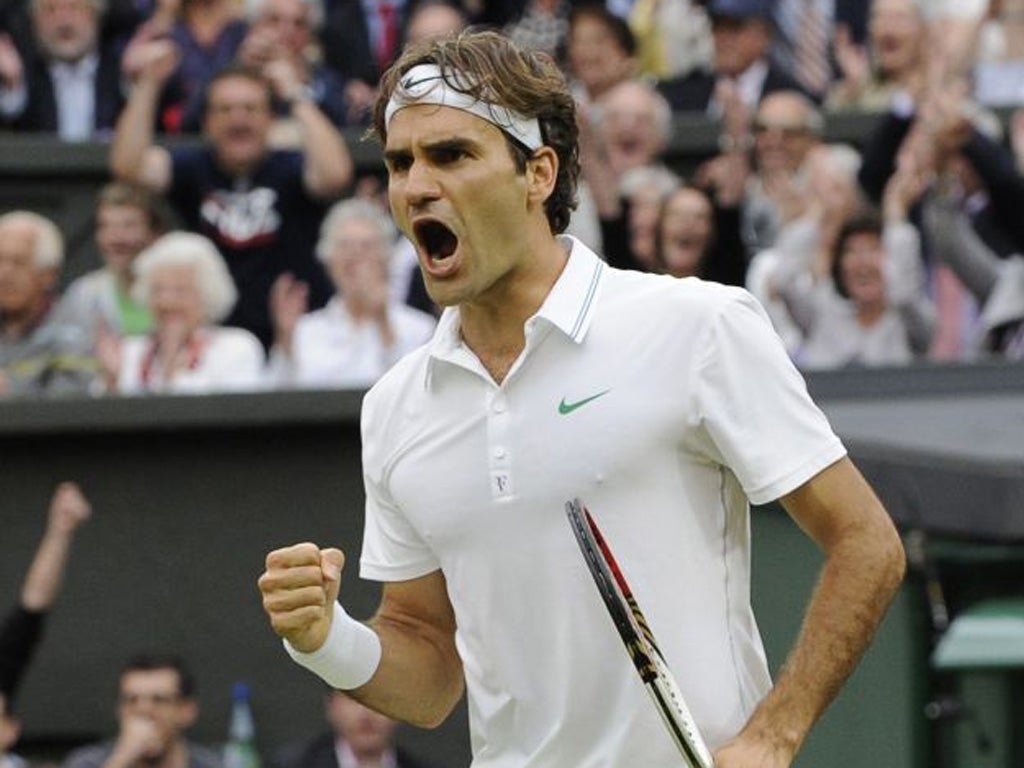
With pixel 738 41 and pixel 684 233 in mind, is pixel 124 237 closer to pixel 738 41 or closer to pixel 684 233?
pixel 684 233

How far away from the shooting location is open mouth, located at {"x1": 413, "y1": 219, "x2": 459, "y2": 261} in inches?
161

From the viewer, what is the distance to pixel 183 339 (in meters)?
9.47

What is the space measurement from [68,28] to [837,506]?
293 inches

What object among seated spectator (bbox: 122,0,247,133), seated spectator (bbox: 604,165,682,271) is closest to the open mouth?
seated spectator (bbox: 604,165,682,271)

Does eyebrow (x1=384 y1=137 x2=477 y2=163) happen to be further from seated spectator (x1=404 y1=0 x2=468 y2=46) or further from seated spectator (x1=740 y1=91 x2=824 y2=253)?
seated spectator (x1=404 y1=0 x2=468 y2=46)

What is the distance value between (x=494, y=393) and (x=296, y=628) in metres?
0.48

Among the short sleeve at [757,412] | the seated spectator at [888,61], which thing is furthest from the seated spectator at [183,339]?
the short sleeve at [757,412]

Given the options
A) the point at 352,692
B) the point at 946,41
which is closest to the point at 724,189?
the point at 946,41

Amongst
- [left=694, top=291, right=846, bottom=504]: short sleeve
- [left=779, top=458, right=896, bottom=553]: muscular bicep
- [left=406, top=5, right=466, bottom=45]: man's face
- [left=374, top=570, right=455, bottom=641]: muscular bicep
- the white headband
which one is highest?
[left=406, top=5, right=466, bottom=45]: man's face

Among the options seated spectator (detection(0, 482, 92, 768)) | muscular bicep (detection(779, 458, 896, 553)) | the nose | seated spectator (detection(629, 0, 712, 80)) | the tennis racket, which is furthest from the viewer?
seated spectator (detection(629, 0, 712, 80))

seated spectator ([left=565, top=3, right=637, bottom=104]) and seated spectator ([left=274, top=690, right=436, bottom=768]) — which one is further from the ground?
seated spectator ([left=565, top=3, right=637, bottom=104])

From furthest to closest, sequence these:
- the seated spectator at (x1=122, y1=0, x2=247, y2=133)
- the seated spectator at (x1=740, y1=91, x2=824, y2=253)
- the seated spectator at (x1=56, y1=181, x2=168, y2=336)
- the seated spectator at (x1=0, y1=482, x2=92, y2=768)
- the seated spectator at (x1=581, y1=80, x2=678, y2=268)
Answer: the seated spectator at (x1=122, y1=0, x2=247, y2=133), the seated spectator at (x1=740, y1=91, x2=824, y2=253), the seated spectator at (x1=581, y1=80, x2=678, y2=268), the seated spectator at (x1=56, y1=181, x2=168, y2=336), the seated spectator at (x1=0, y1=482, x2=92, y2=768)

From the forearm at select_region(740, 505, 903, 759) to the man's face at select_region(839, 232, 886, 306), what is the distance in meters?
5.57

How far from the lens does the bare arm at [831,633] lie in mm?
3855
